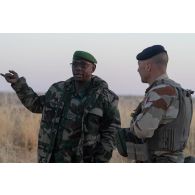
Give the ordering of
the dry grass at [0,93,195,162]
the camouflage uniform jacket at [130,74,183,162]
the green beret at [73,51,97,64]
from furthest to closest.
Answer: the dry grass at [0,93,195,162]
the green beret at [73,51,97,64]
the camouflage uniform jacket at [130,74,183,162]

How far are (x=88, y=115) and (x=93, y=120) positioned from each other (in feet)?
0.23

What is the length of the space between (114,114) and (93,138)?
1.05ft

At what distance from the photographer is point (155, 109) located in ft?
10.4

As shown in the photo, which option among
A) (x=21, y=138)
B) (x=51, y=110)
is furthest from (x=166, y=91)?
(x=21, y=138)

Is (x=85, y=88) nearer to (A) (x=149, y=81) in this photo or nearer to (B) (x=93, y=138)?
(B) (x=93, y=138)

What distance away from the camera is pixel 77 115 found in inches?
163

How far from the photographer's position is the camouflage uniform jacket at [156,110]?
3.16 m

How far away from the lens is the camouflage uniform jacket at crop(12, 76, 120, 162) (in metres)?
4.11

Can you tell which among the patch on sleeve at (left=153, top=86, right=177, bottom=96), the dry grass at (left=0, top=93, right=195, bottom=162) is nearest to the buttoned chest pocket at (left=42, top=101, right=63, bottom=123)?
the patch on sleeve at (left=153, top=86, right=177, bottom=96)

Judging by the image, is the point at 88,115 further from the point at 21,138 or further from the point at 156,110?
the point at 21,138

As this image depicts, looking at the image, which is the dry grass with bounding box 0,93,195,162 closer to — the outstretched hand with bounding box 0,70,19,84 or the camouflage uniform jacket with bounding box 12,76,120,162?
the camouflage uniform jacket with bounding box 12,76,120,162

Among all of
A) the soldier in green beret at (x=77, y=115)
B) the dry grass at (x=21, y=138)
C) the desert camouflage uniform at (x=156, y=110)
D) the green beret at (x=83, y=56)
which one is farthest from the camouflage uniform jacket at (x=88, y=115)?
the dry grass at (x=21, y=138)

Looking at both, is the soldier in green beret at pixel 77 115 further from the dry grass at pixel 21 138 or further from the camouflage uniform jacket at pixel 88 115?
the dry grass at pixel 21 138

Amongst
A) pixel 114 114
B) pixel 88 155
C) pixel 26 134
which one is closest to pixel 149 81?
pixel 114 114
